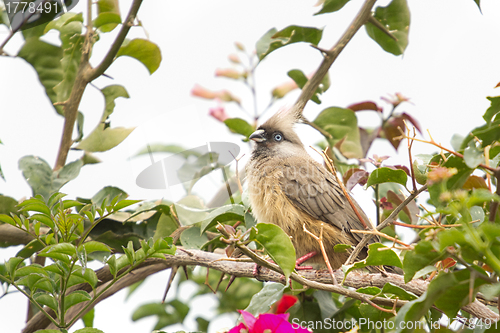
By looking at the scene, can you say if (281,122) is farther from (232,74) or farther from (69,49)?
(69,49)

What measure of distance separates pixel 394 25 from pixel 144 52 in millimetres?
1406

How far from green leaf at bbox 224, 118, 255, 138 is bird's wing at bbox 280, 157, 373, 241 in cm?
36

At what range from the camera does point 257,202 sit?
2479 millimetres

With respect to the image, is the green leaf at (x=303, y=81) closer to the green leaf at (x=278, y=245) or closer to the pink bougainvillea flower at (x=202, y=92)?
the pink bougainvillea flower at (x=202, y=92)

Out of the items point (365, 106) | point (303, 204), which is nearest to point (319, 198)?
point (303, 204)

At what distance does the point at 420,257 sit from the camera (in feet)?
3.20

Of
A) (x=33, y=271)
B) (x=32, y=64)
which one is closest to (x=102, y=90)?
(x=32, y=64)

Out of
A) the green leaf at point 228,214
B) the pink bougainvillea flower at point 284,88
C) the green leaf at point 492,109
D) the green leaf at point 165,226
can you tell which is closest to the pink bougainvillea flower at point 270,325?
the green leaf at point 228,214

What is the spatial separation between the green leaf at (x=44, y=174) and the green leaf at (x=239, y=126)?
844mm

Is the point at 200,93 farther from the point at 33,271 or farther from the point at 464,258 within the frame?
the point at 464,258

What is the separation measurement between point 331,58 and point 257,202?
2.95 ft

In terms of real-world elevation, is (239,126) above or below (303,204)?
above

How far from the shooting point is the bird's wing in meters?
2.53

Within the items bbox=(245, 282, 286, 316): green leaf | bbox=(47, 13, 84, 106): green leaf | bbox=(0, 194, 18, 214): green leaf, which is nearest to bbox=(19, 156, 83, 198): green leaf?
bbox=(0, 194, 18, 214): green leaf
